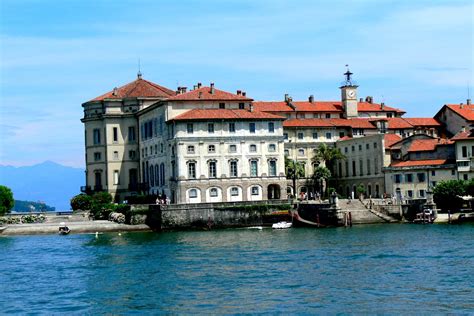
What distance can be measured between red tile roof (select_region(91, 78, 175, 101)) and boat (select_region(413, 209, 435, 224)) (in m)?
35.8

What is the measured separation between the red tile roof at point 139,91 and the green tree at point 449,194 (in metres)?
35.7

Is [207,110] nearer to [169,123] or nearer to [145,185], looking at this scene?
[169,123]

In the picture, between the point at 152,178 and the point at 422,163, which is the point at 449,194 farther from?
the point at 152,178

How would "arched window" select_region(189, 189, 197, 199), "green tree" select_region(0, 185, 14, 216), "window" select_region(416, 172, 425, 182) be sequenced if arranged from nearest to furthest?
"arched window" select_region(189, 189, 197, 199) < "window" select_region(416, 172, 425, 182) < "green tree" select_region(0, 185, 14, 216)

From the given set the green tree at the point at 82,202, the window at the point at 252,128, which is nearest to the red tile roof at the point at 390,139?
the window at the point at 252,128

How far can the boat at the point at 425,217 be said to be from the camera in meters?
86.5

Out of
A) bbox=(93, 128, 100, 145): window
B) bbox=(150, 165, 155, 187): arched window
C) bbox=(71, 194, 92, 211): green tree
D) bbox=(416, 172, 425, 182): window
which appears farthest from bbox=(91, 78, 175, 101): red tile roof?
bbox=(416, 172, 425, 182): window

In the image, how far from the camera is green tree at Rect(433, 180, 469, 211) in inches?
3497

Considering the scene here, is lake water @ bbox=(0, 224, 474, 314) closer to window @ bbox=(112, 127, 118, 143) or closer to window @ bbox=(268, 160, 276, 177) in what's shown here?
window @ bbox=(268, 160, 276, 177)

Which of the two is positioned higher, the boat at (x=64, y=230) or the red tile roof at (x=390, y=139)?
the red tile roof at (x=390, y=139)

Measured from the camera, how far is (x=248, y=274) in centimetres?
4894

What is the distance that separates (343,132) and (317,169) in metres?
8.37

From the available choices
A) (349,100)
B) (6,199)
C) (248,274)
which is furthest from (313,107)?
(248,274)

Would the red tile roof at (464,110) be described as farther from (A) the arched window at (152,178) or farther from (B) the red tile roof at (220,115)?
(A) the arched window at (152,178)
